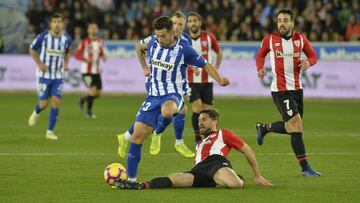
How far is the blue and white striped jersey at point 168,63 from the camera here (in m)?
11.5

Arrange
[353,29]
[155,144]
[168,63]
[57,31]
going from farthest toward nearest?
1. [353,29]
2. [57,31]
3. [155,144]
4. [168,63]

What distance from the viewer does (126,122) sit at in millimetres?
21156

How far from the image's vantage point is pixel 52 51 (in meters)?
17.9

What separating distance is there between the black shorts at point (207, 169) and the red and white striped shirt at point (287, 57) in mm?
2180

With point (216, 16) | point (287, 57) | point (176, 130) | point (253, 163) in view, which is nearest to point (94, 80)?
point (216, 16)

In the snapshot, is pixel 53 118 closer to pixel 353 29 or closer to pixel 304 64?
pixel 304 64

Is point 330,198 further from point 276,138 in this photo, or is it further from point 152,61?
point 276,138

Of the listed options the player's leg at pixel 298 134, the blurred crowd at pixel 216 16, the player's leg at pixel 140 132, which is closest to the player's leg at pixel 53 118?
the player's leg at pixel 298 134

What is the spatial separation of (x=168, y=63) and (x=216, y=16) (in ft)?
65.0

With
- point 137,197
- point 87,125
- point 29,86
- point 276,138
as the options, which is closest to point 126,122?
point 87,125

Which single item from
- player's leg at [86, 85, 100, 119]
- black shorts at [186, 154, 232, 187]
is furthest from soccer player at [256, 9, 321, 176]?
player's leg at [86, 85, 100, 119]

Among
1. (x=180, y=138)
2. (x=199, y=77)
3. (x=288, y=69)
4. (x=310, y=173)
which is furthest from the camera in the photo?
Result: (x=199, y=77)

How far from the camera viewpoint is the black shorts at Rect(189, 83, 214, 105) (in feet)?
53.2

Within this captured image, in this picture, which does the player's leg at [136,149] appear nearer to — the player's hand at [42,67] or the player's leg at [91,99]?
the player's hand at [42,67]
